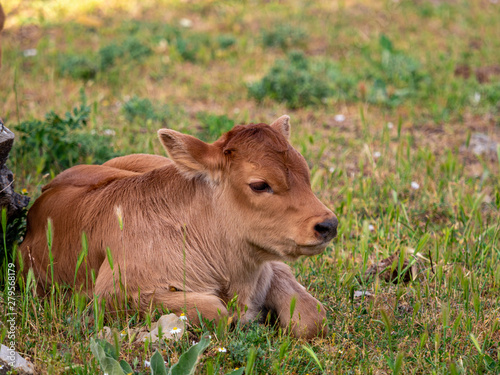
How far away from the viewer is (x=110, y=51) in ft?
29.8

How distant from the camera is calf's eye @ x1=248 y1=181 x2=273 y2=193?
3619 mm

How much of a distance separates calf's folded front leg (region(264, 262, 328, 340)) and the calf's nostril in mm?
409

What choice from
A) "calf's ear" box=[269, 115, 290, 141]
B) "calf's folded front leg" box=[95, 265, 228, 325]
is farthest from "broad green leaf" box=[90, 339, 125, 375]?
"calf's ear" box=[269, 115, 290, 141]

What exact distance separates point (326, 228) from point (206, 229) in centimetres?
81

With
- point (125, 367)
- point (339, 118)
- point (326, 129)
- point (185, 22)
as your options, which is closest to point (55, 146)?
point (125, 367)

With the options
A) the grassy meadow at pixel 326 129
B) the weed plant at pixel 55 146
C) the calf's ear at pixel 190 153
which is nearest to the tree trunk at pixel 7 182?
the grassy meadow at pixel 326 129

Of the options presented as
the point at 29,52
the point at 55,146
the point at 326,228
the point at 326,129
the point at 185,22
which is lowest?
the point at 326,129

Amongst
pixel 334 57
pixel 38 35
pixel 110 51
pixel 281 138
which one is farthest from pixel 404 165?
pixel 38 35

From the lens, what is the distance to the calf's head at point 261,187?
11.6ft

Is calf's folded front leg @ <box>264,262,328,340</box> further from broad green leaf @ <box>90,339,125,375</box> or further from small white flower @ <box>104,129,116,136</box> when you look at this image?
small white flower @ <box>104,129,116,136</box>

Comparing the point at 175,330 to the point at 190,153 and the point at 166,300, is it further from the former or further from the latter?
the point at 190,153

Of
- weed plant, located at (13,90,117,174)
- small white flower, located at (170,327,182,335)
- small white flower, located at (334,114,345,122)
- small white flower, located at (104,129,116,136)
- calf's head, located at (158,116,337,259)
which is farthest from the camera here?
small white flower, located at (334,114,345,122)

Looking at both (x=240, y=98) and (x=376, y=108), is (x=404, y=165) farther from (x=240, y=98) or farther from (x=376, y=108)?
(x=240, y=98)

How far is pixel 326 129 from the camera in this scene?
7746 mm
